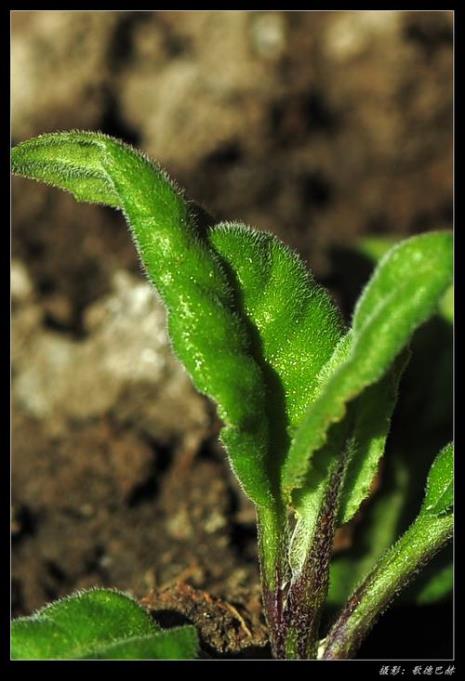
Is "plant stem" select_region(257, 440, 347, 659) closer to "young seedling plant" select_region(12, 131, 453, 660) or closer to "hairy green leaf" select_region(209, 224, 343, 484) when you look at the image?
"young seedling plant" select_region(12, 131, 453, 660)

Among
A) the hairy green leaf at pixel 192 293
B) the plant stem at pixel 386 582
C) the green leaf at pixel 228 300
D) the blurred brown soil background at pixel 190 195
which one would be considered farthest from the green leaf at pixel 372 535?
the hairy green leaf at pixel 192 293

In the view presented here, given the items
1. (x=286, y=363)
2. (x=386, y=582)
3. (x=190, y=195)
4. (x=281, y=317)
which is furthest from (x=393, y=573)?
(x=190, y=195)

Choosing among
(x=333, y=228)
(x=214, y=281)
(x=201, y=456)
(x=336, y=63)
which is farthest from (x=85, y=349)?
(x=336, y=63)

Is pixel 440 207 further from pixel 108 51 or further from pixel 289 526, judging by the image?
pixel 289 526

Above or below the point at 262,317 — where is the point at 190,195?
above

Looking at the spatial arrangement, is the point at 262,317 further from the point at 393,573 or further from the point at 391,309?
the point at 393,573

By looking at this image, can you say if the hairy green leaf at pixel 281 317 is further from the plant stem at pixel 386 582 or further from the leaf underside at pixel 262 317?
the plant stem at pixel 386 582
